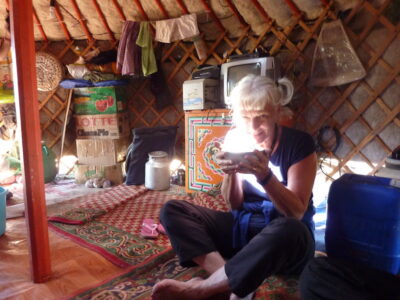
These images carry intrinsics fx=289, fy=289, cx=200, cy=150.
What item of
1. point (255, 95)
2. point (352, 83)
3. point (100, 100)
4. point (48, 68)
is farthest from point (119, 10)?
point (255, 95)

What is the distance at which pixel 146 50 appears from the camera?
246 cm

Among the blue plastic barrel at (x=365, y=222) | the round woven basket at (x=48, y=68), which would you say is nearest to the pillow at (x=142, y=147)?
the round woven basket at (x=48, y=68)

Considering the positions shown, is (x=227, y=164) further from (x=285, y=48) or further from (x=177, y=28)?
(x=177, y=28)

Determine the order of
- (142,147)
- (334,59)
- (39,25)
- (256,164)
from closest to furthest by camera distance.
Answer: (256,164) < (334,59) < (142,147) < (39,25)

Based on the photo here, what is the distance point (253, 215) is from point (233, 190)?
10 cm

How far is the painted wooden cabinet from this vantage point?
2008 millimetres

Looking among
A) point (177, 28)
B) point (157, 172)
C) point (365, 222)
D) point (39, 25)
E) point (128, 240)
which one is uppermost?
point (39, 25)

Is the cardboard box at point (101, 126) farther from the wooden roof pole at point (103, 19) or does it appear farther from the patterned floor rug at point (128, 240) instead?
the wooden roof pole at point (103, 19)

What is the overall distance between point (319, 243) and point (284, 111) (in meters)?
0.75

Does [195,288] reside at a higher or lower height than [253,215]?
lower

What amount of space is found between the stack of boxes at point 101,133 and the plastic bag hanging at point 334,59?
166 cm

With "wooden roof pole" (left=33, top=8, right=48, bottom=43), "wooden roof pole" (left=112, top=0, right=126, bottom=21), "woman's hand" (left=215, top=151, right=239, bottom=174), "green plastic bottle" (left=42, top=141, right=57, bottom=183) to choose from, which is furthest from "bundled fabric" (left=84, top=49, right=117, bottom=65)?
"woman's hand" (left=215, top=151, right=239, bottom=174)

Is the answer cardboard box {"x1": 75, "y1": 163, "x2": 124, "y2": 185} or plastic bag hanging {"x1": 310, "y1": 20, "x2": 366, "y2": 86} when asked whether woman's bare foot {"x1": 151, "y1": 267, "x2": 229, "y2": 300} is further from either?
cardboard box {"x1": 75, "y1": 163, "x2": 124, "y2": 185}

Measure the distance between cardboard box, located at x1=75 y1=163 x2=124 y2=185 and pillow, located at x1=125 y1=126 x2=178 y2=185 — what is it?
0.14 metres
